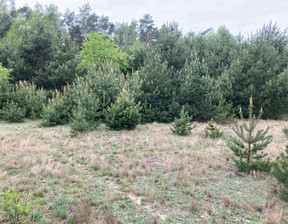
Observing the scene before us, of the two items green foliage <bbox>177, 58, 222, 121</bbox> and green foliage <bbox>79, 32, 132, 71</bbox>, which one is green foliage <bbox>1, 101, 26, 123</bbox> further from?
green foliage <bbox>177, 58, 222, 121</bbox>

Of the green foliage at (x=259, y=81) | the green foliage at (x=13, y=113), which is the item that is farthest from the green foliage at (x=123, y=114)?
the green foliage at (x=259, y=81)

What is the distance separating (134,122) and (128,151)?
3.57 metres

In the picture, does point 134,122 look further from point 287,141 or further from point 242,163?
point 287,141

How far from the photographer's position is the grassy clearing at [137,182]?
4.06 m

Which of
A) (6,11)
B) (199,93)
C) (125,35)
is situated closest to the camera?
(6,11)

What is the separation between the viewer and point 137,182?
18.0 ft

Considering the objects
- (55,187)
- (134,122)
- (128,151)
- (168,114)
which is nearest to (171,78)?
(168,114)

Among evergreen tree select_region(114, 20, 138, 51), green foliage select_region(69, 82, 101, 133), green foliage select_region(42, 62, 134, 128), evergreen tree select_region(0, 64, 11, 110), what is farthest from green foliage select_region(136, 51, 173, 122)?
evergreen tree select_region(114, 20, 138, 51)

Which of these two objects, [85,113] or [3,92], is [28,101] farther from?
[85,113]

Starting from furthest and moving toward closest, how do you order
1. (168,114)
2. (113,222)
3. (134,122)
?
(168,114), (134,122), (113,222)

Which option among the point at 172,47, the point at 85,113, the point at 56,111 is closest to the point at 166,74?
the point at 172,47

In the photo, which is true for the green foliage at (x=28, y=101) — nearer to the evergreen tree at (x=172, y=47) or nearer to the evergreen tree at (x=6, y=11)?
the evergreen tree at (x=172, y=47)

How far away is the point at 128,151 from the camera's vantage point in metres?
8.02

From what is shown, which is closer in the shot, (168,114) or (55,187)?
(55,187)
